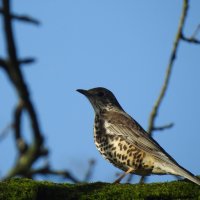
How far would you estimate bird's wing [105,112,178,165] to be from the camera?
596 cm

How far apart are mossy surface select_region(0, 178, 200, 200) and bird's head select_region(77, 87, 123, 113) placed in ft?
11.0

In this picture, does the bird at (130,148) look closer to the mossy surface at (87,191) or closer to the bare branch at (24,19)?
the mossy surface at (87,191)

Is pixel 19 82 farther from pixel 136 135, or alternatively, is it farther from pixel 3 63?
pixel 136 135

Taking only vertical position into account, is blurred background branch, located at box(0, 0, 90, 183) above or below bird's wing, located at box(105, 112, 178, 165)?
above

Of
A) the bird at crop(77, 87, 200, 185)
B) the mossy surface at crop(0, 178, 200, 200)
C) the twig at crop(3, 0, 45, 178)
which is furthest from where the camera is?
the bird at crop(77, 87, 200, 185)

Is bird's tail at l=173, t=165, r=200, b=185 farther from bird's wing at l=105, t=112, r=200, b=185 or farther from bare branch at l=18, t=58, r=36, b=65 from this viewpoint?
bare branch at l=18, t=58, r=36, b=65

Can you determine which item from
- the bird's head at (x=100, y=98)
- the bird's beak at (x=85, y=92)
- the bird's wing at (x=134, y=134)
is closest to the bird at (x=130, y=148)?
the bird's wing at (x=134, y=134)

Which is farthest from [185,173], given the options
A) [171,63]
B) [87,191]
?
[87,191]

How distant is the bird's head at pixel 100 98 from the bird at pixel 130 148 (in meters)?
0.29

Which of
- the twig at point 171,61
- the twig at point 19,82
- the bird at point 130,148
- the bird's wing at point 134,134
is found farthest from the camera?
the bird's wing at point 134,134

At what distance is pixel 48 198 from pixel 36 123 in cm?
267

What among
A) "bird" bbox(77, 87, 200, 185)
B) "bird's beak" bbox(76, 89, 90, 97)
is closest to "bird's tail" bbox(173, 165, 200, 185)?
"bird" bbox(77, 87, 200, 185)

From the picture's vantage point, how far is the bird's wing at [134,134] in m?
5.96

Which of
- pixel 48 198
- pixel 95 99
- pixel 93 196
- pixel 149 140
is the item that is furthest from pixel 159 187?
pixel 95 99
